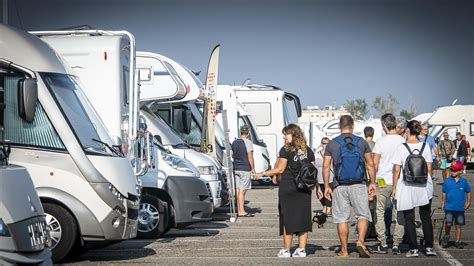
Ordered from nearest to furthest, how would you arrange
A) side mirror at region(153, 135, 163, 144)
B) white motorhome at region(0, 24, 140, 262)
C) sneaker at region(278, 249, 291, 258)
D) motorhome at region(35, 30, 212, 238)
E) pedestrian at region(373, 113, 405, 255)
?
white motorhome at region(0, 24, 140, 262) → sneaker at region(278, 249, 291, 258) → pedestrian at region(373, 113, 405, 255) → motorhome at region(35, 30, 212, 238) → side mirror at region(153, 135, 163, 144)

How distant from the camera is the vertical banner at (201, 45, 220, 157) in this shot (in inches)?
798

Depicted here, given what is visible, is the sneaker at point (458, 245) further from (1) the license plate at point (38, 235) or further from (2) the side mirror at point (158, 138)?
(1) the license plate at point (38, 235)

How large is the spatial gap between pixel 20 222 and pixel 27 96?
3.50 m

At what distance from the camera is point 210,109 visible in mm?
20297

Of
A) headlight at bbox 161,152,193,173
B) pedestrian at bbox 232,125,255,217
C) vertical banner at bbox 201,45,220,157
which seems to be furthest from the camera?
vertical banner at bbox 201,45,220,157

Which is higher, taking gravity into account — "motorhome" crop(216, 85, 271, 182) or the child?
"motorhome" crop(216, 85, 271, 182)

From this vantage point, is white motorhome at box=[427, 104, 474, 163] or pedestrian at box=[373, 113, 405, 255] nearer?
pedestrian at box=[373, 113, 405, 255]

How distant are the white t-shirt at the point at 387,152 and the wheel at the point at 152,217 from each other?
3629 mm

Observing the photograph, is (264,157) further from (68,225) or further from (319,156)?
(68,225)

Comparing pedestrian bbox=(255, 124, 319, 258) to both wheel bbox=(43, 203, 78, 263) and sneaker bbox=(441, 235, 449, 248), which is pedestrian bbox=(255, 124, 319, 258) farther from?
wheel bbox=(43, 203, 78, 263)

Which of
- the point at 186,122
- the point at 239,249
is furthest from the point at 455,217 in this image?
the point at 186,122

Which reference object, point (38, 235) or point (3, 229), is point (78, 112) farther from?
point (3, 229)

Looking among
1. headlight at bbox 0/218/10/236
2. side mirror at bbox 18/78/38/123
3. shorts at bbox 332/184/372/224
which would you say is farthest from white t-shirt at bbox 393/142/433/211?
headlight at bbox 0/218/10/236

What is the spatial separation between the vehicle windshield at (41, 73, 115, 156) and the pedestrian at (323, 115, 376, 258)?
2850mm
